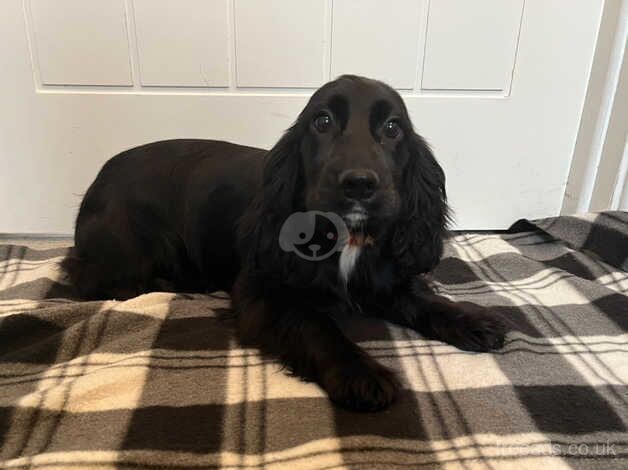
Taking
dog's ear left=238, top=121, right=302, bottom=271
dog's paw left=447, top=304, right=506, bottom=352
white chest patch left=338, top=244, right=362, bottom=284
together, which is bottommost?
dog's paw left=447, top=304, right=506, bottom=352

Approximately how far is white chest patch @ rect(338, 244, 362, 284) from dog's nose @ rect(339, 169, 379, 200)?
21 centimetres

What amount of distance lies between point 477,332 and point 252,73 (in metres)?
1.12

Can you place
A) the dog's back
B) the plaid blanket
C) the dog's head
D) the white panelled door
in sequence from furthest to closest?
1. the white panelled door
2. the dog's back
3. the dog's head
4. the plaid blanket

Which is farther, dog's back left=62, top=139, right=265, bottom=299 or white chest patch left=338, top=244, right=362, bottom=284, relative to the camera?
dog's back left=62, top=139, right=265, bottom=299

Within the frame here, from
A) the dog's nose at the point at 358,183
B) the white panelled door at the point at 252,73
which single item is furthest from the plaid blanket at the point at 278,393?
the white panelled door at the point at 252,73

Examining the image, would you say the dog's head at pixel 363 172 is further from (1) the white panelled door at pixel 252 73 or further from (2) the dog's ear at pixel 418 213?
(1) the white panelled door at pixel 252 73

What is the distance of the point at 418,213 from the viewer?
1.16 m

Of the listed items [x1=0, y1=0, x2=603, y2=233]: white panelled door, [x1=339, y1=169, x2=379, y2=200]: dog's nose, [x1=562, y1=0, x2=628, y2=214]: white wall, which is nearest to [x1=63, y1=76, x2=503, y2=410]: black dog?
[x1=339, y1=169, x2=379, y2=200]: dog's nose

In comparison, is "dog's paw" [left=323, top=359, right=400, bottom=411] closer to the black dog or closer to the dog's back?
the black dog

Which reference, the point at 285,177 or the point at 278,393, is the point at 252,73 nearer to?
the point at 285,177

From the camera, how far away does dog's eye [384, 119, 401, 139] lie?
1074mm

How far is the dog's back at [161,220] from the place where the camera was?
1345mm

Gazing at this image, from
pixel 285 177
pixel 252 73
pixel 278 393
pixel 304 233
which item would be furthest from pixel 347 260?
pixel 252 73

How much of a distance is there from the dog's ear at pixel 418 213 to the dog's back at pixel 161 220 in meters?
0.39
